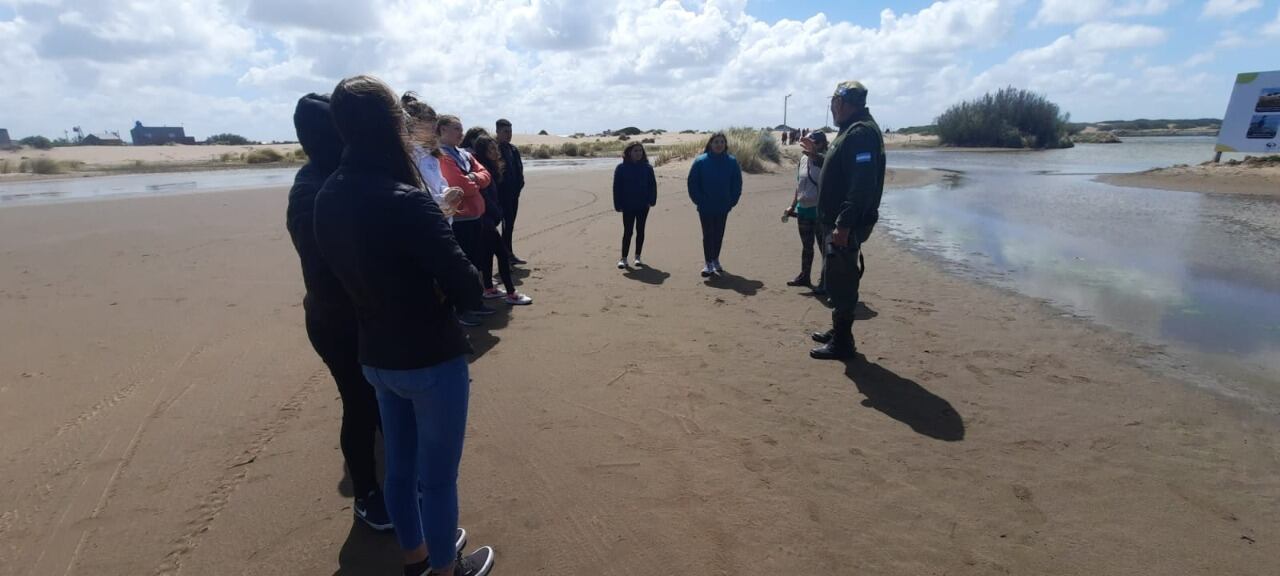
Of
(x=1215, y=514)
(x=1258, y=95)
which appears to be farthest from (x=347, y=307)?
(x=1258, y=95)

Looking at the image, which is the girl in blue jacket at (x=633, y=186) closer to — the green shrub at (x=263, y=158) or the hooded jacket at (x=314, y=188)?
the hooded jacket at (x=314, y=188)

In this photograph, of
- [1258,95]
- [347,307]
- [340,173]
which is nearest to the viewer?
[340,173]

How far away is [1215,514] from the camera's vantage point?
2.91m

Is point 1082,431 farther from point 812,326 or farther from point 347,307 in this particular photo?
point 347,307

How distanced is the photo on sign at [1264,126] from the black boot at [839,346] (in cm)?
2493

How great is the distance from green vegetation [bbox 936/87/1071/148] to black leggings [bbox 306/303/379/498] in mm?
63487

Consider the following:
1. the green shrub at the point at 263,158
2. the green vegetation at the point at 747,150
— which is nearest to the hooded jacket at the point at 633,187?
the green vegetation at the point at 747,150

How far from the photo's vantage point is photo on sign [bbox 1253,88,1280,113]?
19.7 m

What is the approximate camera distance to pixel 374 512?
2916 mm

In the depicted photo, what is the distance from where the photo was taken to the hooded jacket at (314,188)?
250 cm

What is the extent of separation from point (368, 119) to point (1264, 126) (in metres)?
28.7

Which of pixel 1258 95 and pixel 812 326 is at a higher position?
pixel 1258 95

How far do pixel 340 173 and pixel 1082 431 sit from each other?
4.31 m

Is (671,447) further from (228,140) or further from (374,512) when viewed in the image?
(228,140)
